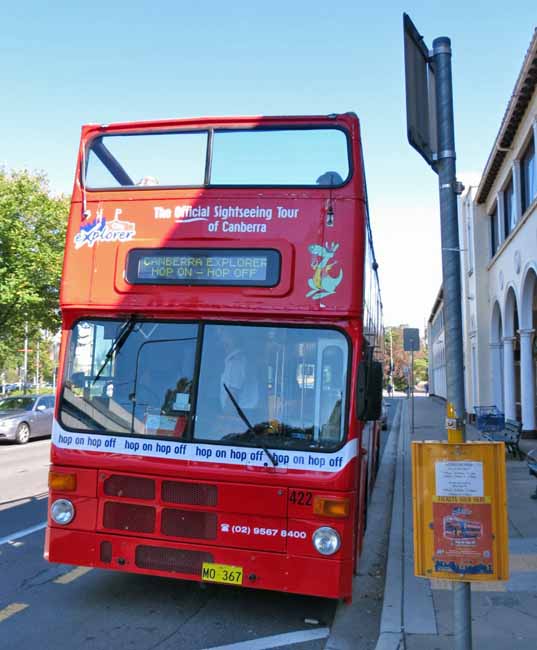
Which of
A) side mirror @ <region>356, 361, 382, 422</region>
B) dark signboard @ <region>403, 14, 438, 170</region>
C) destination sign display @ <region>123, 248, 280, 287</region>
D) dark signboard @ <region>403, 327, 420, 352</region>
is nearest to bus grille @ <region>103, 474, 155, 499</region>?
destination sign display @ <region>123, 248, 280, 287</region>

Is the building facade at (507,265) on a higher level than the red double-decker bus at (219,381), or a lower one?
higher

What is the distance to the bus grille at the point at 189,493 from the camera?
15.4ft

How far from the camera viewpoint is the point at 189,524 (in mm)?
4723

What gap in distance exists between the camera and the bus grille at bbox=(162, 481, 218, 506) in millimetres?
4688

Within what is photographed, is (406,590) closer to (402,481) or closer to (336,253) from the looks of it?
(336,253)

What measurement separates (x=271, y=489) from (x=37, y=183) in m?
21.6

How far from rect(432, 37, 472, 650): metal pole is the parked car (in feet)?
53.0

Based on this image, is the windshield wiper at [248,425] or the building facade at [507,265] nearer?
the windshield wiper at [248,425]

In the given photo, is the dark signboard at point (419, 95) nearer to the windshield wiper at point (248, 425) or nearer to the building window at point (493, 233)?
the windshield wiper at point (248, 425)

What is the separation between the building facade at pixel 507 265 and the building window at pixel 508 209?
0.10ft

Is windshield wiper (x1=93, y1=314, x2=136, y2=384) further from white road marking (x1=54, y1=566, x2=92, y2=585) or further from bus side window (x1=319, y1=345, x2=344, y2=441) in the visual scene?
white road marking (x1=54, y1=566, x2=92, y2=585)

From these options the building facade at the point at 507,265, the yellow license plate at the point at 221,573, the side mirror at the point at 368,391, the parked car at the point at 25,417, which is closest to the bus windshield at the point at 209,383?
the side mirror at the point at 368,391

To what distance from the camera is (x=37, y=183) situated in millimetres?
23422

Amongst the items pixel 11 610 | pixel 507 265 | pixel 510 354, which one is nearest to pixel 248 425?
pixel 11 610
